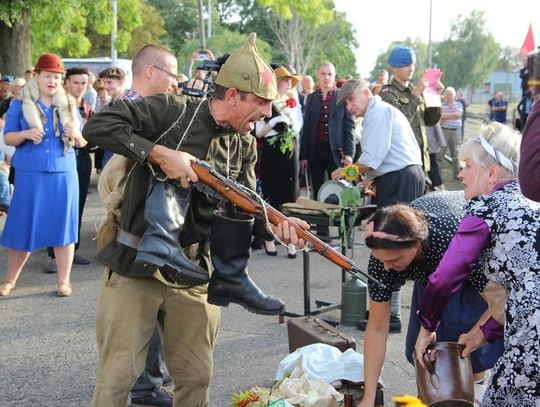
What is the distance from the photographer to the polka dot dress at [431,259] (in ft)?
11.7

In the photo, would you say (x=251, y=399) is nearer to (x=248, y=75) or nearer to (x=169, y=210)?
(x=169, y=210)

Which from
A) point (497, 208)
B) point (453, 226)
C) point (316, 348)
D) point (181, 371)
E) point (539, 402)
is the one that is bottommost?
point (316, 348)

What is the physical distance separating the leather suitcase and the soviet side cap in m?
2.06

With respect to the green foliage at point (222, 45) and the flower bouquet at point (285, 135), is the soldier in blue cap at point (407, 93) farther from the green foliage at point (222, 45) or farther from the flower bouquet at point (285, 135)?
the green foliage at point (222, 45)

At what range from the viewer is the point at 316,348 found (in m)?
4.53

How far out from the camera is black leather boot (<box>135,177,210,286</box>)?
2891 mm

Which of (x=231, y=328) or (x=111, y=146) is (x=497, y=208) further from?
(x=231, y=328)

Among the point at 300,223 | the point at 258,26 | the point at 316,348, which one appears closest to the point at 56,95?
the point at 316,348

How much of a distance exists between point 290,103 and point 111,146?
5636 mm

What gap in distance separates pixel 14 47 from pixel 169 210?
15.8 m

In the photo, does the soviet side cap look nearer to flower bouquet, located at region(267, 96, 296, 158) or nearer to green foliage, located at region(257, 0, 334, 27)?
flower bouquet, located at region(267, 96, 296, 158)

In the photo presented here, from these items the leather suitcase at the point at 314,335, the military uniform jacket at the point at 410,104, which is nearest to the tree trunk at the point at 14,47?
the military uniform jacket at the point at 410,104

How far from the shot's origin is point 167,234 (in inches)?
116

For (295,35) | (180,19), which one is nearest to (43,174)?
(295,35)
